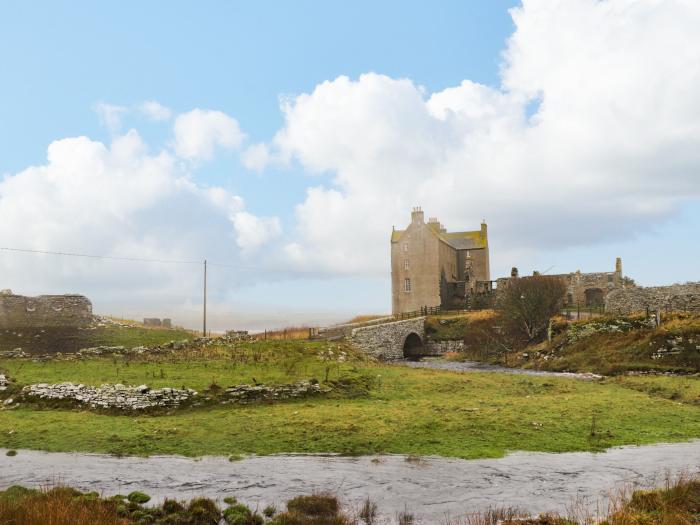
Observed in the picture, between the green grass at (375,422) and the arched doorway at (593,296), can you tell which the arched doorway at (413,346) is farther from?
the green grass at (375,422)

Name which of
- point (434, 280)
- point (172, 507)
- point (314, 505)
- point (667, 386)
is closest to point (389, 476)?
point (314, 505)

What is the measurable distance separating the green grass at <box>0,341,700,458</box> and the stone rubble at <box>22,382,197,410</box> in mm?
727

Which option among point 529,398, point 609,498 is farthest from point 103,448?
point 529,398

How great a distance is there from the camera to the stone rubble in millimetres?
22016

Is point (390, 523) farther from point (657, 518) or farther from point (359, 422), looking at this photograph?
point (359, 422)

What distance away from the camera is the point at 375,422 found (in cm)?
1920

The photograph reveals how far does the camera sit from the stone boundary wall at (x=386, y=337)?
158 ft

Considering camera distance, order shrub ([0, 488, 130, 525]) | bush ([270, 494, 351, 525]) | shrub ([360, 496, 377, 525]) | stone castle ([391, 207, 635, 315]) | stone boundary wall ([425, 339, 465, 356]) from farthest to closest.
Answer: stone castle ([391, 207, 635, 315]), stone boundary wall ([425, 339, 465, 356]), shrub ([360, 496, 377, 525]), bush ([270, 494, 351, 525]), shrub ([0, 488, 130, 525])

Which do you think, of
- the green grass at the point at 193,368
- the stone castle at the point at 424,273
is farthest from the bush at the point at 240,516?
the stone castle at the point at 424,273

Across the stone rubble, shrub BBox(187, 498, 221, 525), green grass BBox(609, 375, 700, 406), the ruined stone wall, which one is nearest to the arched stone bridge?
the ruined stone wall

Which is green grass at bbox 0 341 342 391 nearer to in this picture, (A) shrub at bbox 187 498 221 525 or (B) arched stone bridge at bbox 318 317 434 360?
(B) arched stone bridge at bbox 318 317 434 360

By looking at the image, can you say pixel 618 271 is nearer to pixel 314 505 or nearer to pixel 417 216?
pixel 417 216

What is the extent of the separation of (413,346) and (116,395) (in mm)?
44719

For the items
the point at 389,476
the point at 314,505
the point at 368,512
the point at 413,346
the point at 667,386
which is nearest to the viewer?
the point at 368,512
